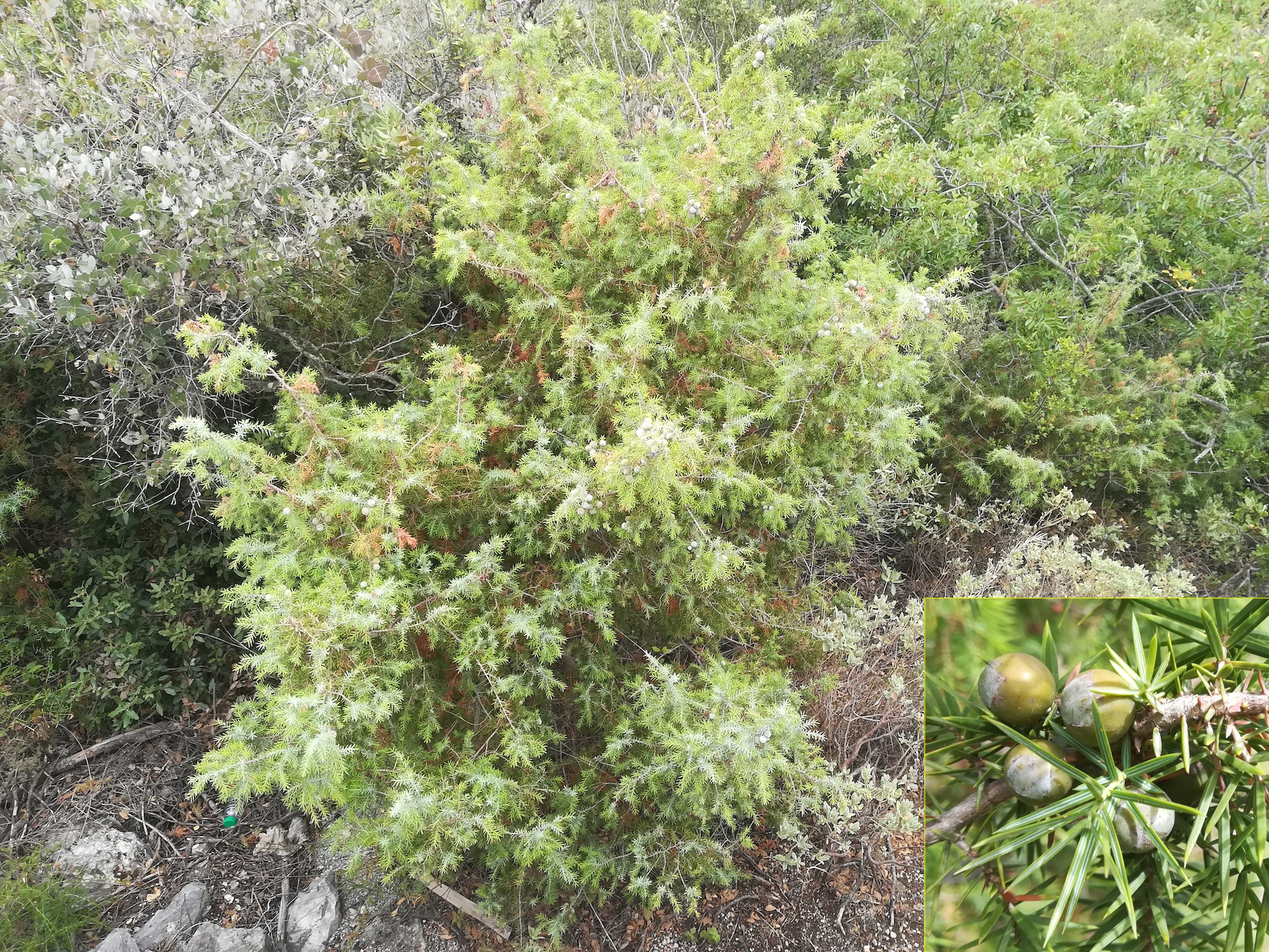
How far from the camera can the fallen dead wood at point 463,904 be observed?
10.6 feet

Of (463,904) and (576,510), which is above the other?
(576,510)

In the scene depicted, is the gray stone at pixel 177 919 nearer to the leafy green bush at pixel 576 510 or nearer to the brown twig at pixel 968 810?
the leafy green bush at pixel 576 510

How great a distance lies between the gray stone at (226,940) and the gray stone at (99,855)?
57 centimetres

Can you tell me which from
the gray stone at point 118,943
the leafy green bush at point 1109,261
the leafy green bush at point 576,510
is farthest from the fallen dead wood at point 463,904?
the leafy green bush at point 1109,261

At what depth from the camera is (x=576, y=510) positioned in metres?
2.63

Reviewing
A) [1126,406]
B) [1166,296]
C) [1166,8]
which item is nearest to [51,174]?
[1126,406]

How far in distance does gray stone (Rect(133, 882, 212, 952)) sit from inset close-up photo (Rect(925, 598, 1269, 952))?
12.7ft

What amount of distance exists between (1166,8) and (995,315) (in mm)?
5139

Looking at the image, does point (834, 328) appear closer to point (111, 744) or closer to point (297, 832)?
point (297, 832)

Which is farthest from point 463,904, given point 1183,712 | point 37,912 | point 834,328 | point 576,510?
point 1183,712

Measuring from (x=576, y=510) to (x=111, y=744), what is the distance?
3.35m

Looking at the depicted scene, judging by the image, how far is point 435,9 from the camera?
4203mm

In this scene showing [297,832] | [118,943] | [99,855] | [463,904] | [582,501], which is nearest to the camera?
[582,501]

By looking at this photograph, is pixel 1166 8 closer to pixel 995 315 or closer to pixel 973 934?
pixel 995 315
